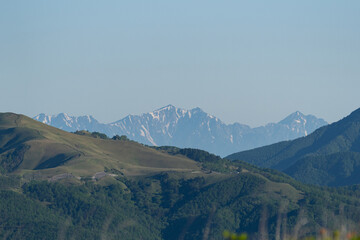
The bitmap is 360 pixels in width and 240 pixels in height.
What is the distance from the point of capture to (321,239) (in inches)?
752


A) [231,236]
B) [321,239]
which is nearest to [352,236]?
[321,239]

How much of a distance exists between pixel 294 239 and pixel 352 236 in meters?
1.36

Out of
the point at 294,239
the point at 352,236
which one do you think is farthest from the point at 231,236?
the point at 352,236

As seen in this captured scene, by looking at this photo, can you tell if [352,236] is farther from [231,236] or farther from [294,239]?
[231,236]

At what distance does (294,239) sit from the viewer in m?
19.2

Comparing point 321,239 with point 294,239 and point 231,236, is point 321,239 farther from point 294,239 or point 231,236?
point 231,236

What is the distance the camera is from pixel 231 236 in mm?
19156

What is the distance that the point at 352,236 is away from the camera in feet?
61.6

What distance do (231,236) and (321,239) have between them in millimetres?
2115

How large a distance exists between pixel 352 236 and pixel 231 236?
2802 millimetres

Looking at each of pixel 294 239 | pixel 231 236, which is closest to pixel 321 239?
pixel 294 239

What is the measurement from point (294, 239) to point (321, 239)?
0.63m

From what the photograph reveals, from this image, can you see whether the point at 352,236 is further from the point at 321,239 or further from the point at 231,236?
the point at 231,236
